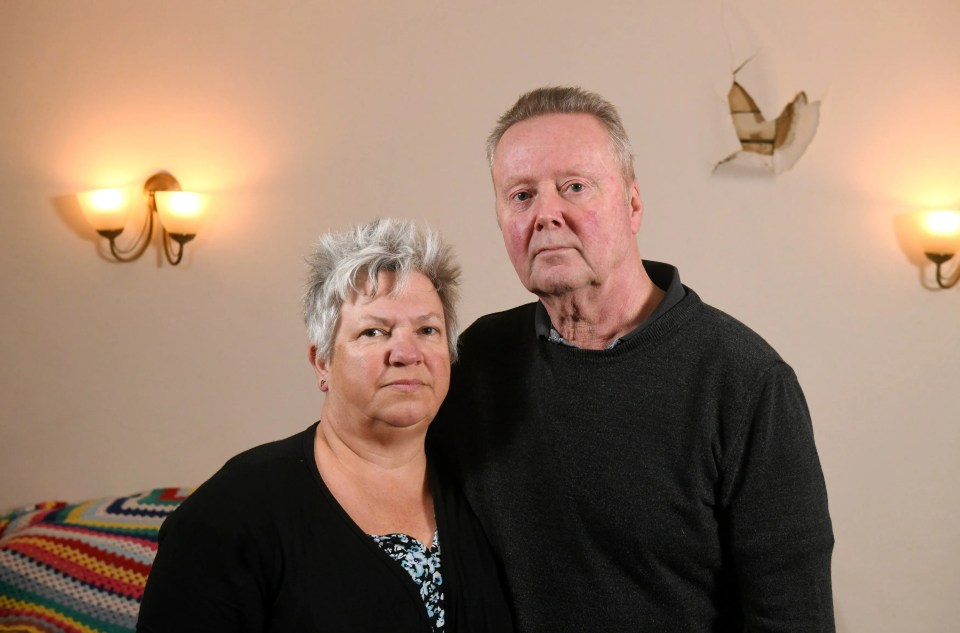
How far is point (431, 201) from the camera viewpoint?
336 cm

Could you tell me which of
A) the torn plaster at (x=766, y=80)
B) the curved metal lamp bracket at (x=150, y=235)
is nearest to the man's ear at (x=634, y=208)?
the torn plaster at (x=766, y=80)

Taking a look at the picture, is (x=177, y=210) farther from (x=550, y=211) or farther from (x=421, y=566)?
(x=421, y=566)

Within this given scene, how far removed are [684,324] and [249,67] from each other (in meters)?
2.30

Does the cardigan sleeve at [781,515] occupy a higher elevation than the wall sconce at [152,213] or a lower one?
lower

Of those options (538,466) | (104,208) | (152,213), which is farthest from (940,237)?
(104,208)

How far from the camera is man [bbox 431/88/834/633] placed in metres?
1.44

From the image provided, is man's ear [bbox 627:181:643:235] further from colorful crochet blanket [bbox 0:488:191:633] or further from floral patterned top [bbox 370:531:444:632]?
colorful crochet blanket [bbox 0:488:191:633]

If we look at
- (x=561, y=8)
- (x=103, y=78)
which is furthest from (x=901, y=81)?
(x=103, y=78)

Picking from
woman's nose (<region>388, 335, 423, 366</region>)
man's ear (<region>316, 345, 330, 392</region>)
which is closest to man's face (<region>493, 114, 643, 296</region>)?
woman's nose (<region>388, 335, 423, 366</region>)

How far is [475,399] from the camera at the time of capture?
174cm

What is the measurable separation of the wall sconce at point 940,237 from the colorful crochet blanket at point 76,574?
2.98 m

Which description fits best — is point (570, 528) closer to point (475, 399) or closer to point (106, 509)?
point (475, 399)

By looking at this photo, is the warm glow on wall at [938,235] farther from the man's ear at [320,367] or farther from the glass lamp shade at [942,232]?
the man's ear at [320,367]

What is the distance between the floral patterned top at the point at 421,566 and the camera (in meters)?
1.40
